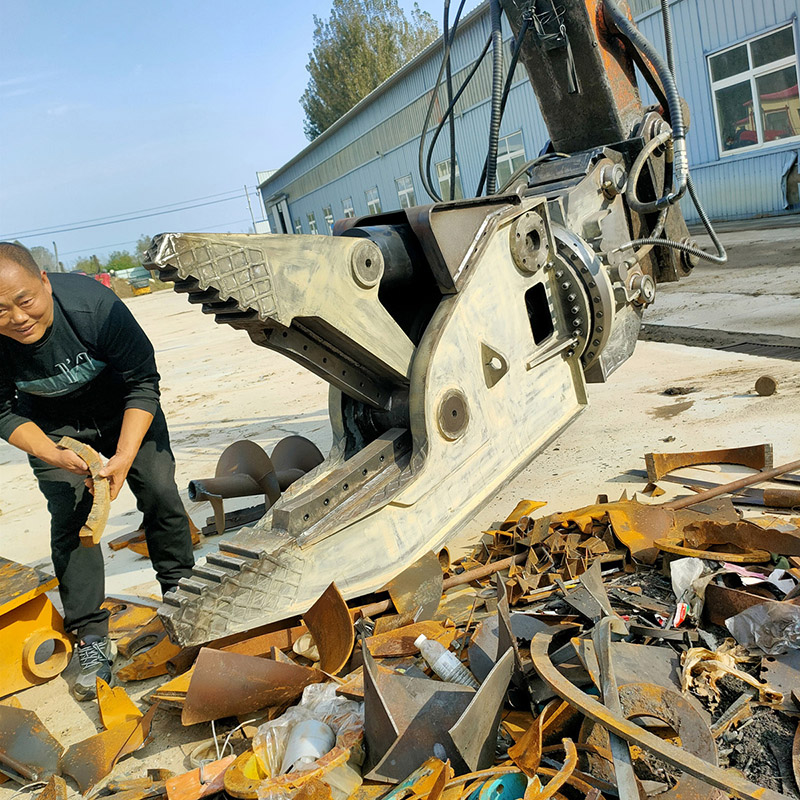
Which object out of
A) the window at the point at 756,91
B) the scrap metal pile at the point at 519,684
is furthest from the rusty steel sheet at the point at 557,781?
the window at the point at 756,91

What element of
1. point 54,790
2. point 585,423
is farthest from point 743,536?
point 54,790

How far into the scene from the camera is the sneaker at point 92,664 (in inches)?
114

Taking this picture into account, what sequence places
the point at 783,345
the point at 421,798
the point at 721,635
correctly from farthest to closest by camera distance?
1. the point at 783,345
2. the point at 721,635
3. the point at 421,798

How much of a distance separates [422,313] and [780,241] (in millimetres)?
8832

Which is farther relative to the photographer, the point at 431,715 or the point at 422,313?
the point at 422,313

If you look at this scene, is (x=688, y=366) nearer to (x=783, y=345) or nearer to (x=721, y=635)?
(x=783, y=345)

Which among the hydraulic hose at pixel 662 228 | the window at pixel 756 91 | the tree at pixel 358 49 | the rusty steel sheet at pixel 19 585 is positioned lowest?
the rusty steel sheet at pixel 19 585

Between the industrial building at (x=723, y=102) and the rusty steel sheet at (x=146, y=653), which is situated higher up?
the industrial building at (x=723, y=102)

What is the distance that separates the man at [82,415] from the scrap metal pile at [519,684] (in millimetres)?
321

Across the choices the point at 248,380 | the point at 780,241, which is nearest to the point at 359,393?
the point at 248,380

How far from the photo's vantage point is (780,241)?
1012cm

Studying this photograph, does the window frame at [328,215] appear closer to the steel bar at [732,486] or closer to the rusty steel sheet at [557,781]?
the steel bar at [732,486]

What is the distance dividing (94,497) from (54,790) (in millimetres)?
978

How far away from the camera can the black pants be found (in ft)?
10.2
